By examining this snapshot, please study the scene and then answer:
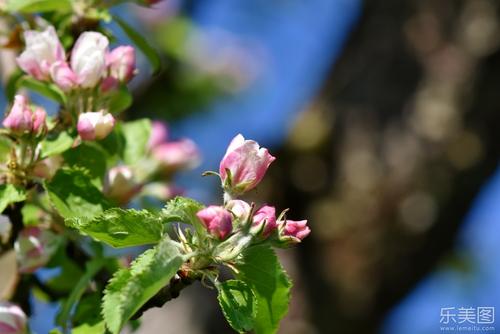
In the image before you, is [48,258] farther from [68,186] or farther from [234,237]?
[234,237]

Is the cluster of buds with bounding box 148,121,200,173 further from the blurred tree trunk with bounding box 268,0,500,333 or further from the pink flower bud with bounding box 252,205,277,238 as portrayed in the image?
the blurred tree trunk with bounding box 268,0,500,333

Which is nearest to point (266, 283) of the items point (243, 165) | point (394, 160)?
point (243, 165)

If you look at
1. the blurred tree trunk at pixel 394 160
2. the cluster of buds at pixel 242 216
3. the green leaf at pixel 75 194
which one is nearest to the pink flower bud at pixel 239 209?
the cluster of buds at pixel 242 216

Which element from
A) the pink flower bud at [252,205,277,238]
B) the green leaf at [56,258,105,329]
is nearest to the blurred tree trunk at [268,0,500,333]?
the green leaf at [56,258,105,329]

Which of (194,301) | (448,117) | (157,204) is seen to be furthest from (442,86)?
(157,204)

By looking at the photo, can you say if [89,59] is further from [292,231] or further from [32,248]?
[292,231]

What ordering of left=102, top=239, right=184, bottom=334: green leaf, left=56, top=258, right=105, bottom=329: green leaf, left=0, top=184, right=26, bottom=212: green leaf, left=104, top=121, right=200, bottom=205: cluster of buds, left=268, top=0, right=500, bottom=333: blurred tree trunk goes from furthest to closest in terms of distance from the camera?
1. left=268, top=0, right=500, bottom=333: blurred tree trunk
2. left=104, top=121, right=200, bottom=205: cluster of buds
3. left=56, top=258, right=105, bottom=329: green leaf
4. left=0, top=184, right=26, bottom=212: green leaf
5. left=102, top=239, right=184, bottom=334: green leaf
